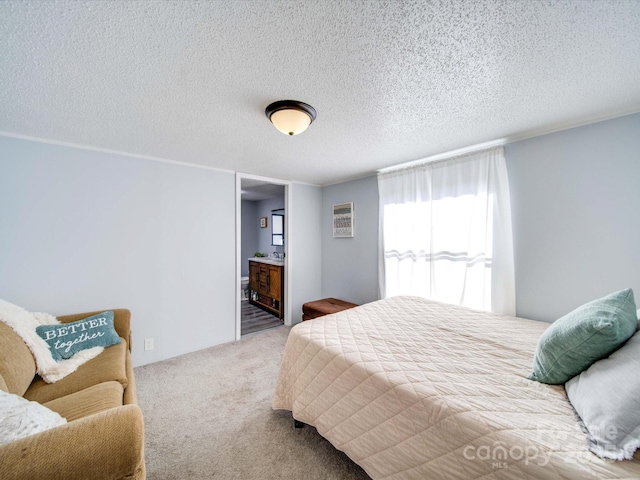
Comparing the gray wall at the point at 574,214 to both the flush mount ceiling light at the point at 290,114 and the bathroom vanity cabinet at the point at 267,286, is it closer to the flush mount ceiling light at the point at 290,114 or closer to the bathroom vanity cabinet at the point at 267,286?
the flush mount ceiling light at the point at 290,114

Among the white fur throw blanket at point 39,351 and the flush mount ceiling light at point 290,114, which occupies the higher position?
the flush mount ceiling light at point 290,114

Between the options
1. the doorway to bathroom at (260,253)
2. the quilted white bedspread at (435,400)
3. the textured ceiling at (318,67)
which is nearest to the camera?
the quilted white bedspread at (435,400)

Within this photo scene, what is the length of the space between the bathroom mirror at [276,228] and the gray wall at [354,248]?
5.69 ft

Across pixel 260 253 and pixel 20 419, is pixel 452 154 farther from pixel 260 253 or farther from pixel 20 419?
pixel 260 253

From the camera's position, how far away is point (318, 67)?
4.09ft

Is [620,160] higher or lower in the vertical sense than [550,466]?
higher

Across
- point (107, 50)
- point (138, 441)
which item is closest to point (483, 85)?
point (107, 50)

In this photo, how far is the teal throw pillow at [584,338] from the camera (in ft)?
3.38

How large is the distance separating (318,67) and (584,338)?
182 centimetres

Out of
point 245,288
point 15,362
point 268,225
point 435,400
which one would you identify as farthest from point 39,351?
point 268,225

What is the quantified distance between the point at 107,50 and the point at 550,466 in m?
2.44

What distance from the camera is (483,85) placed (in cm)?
142

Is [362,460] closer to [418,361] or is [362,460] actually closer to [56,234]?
[418,361]

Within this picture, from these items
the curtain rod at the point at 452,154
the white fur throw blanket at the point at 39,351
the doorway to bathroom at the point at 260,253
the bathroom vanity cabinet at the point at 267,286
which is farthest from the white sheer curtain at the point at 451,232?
the white fur throw blanket at the point at 39,351
